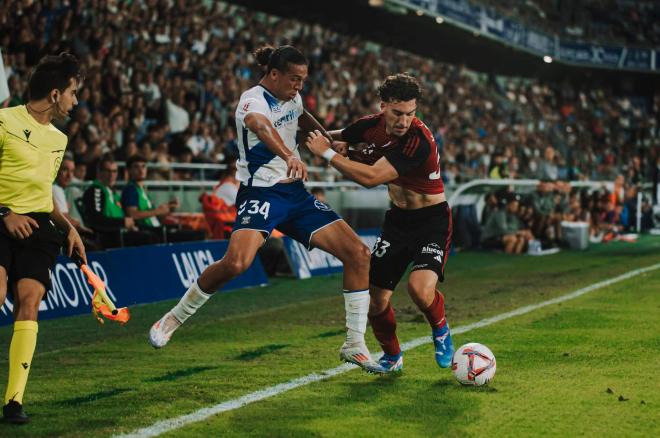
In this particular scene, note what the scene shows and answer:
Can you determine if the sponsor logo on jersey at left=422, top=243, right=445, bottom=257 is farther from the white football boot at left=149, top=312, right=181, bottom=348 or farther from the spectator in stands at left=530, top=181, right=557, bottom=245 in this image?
the spectator in stands at left=530, top=181, right=557, bottom=245

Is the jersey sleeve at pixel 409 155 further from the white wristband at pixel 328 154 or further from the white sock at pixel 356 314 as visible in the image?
the white sock at pixel 356 314

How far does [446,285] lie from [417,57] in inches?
887

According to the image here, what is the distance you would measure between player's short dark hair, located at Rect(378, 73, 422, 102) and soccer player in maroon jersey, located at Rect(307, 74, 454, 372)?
250 millimetres

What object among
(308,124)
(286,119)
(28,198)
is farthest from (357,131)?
(28,198)

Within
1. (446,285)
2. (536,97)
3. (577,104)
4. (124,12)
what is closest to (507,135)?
(536,97)

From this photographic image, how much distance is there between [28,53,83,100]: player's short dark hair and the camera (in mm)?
5258

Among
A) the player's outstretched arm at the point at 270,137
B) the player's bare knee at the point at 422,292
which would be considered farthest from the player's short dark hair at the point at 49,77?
the player's bare knee at the point at 422,292

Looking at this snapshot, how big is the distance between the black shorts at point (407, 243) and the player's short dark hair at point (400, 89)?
972 millimetres

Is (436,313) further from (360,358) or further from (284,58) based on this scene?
(284,58)

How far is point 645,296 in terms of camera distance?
11.6 meters

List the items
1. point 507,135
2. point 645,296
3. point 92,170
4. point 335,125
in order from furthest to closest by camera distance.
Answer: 1. point 507,135
2. point 335,125
3. point 92,170
4. point 645,296

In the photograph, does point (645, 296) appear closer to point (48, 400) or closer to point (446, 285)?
point (446, 285)

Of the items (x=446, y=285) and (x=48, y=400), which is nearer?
(x=48, y=400)

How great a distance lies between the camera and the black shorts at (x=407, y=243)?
693 cm
